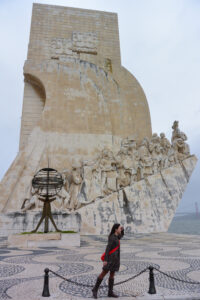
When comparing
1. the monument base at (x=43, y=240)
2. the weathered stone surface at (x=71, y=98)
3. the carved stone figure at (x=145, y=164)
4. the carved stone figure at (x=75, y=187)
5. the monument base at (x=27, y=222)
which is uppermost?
the weathered stone surface at (x=71, y=98)

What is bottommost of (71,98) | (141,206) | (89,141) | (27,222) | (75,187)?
(27,222)

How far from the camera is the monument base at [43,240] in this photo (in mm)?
5449

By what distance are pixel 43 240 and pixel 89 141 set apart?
6328mm

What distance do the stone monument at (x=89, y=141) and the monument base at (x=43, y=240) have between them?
6.53ft

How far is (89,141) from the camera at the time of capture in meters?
11.3

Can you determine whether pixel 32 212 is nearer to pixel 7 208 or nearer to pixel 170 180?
pixel 7 208

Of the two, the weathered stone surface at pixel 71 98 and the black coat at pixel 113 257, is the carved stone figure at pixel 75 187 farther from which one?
the black coat at pixel 113 257

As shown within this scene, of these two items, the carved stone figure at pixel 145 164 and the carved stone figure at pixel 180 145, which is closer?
the carved stone figure at pixel 145 164

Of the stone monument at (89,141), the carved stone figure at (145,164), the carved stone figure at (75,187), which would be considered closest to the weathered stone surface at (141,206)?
the stone monument at (89,141)

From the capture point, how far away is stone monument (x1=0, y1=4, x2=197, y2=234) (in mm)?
8648

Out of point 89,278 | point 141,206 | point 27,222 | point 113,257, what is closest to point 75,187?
point 27,222

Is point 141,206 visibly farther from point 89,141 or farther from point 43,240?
point 43,240

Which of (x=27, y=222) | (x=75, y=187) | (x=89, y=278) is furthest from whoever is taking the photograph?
(x=75, y=187)

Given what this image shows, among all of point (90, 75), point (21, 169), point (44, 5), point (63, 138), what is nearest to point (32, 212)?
point (21, 169)
